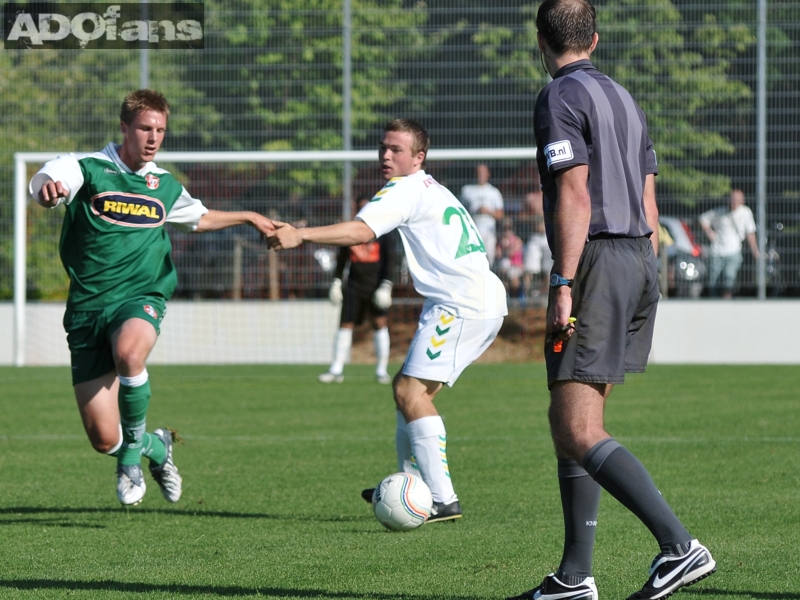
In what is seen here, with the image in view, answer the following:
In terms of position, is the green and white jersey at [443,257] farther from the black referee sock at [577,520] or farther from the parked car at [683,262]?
the parked car at [683,262]

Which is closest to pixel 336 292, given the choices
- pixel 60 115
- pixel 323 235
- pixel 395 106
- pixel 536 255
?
pixel 536 255

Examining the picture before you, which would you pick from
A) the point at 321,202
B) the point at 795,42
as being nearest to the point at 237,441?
the point at 321,202

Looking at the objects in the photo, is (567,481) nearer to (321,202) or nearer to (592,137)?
(592,137)

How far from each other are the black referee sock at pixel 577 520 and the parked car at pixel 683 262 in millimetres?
13939

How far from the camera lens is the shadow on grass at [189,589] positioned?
4.47 meters

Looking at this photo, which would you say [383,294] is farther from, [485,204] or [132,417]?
[132,417]

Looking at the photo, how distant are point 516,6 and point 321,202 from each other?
4.13 meters

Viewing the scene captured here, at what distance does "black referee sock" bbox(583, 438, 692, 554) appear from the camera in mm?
3963

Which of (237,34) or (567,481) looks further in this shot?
(237,34)

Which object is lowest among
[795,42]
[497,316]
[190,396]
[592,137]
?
[190,396]

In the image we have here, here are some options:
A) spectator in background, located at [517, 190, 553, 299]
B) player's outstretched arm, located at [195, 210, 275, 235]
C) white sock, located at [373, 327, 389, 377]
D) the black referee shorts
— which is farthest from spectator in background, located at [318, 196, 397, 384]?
the black referee shorts

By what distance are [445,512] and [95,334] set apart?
6.76 feet

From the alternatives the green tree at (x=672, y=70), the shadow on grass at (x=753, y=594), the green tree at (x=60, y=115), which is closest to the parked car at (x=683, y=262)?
the green tree at (x=672, y=70)

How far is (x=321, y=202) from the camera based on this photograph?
18.3 metres
